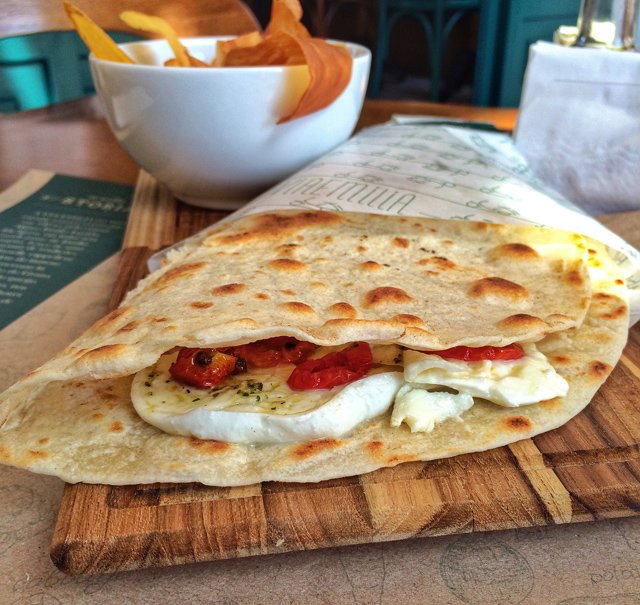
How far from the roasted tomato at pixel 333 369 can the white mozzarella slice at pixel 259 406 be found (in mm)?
13

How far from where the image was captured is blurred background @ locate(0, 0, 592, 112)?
3.09 meters

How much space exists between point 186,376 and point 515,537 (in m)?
0.52

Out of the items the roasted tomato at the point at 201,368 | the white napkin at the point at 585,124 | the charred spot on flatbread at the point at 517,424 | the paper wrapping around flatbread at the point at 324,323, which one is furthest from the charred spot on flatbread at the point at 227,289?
the white napkin at the point at 585,124

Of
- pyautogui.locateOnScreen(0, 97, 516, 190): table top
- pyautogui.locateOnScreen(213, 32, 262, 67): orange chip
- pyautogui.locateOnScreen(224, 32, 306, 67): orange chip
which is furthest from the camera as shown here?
pyautogui.locateOnScreen(0, 97, 516, 190): table top

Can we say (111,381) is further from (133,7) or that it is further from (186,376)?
(133,7)

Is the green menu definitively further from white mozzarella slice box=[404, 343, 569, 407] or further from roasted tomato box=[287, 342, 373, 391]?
white mozzarella slice box=[404, 343, 569, 407]

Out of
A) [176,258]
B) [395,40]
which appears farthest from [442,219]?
[395,40]

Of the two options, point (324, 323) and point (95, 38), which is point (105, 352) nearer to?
point (324, 323)

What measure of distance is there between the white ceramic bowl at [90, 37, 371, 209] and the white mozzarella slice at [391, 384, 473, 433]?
91 cm

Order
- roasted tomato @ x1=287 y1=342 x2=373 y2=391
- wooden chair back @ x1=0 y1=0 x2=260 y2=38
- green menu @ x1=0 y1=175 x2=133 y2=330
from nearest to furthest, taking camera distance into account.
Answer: roasted tomato @ x1=287 y1=342 x2=373 y2=391 < green menu @ x1=0 y1=175 x2=133 y2=330 < wooden chair back @ x1=0 y1=0 x2=260 y2=38

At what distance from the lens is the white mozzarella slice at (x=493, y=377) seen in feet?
3.20

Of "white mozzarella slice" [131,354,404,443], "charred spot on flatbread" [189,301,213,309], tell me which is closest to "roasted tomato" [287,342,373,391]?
"white mozzarella slice" [131,354,404,443]

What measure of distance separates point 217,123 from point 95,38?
14.4 inches

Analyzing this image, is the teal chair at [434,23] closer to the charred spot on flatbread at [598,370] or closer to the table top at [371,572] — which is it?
the charred spot on flatbread at [598,370]
